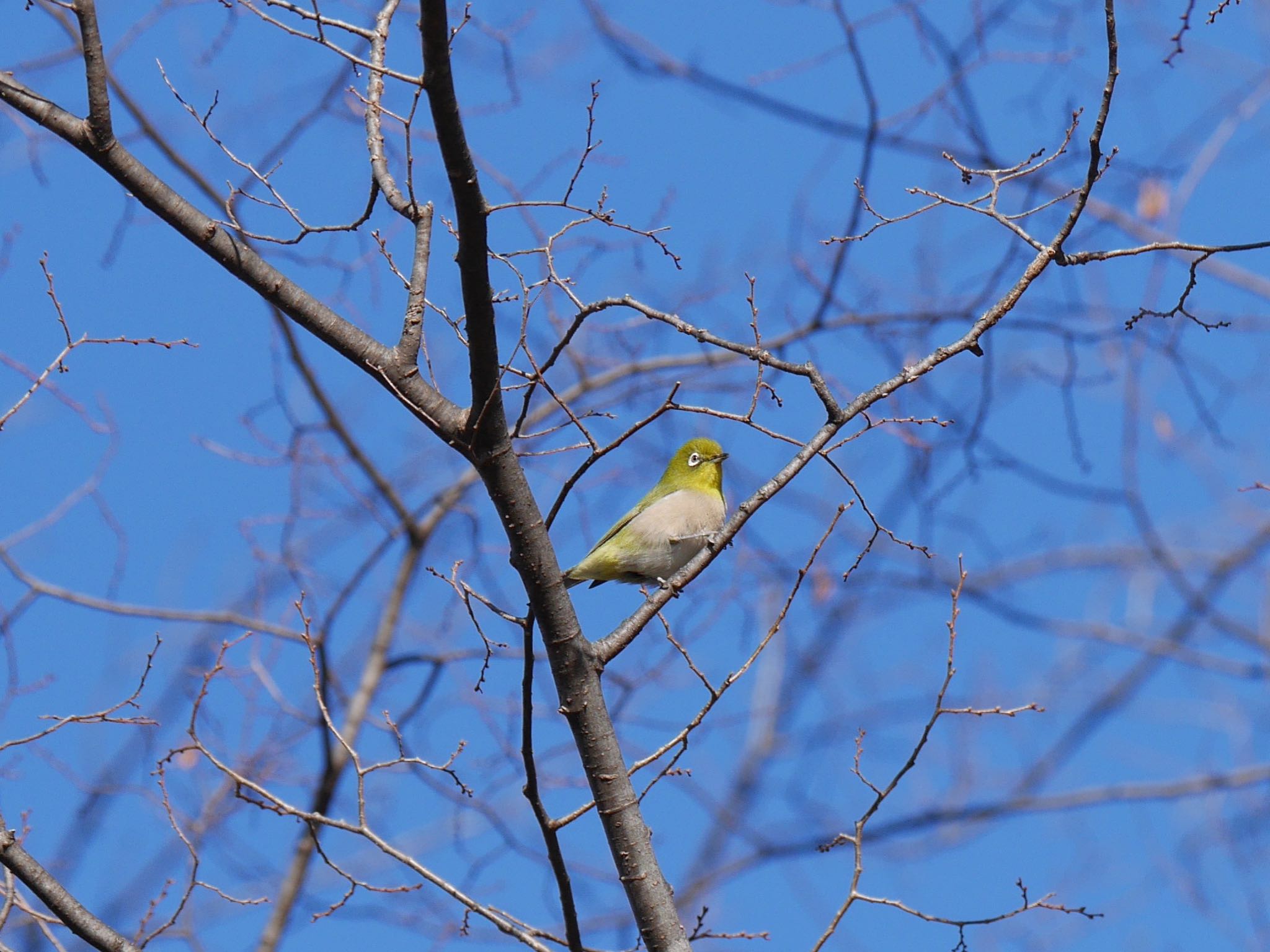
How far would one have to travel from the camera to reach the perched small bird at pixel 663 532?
6.51 meters

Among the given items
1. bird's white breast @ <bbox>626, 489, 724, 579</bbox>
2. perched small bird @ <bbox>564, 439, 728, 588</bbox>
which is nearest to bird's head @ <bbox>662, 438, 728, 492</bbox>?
perched small bird @ <bbox>564, 439, 728, 588</bbox>

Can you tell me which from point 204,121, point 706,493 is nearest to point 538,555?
point 204,121

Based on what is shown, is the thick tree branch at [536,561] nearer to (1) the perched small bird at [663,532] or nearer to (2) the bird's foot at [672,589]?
(2) the bird's foot at [672,589]

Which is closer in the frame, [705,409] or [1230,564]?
[705,409]

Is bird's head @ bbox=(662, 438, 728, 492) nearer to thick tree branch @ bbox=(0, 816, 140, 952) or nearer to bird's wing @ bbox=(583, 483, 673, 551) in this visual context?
bird's wing @ bbox=(583, 483, 673, 551)

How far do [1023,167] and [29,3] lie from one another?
Result: 9.46 feet

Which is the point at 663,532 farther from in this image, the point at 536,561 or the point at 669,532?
the point at 536,561

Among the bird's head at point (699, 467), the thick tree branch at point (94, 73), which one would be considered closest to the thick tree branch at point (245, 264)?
the thick tree branch at point (94, 73)

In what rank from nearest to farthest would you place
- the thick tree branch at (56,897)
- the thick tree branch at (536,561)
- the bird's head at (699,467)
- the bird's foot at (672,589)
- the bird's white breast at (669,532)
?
the thick tree branch at (536,561) < the thick tree branch at (56,897) < the bird's foot at (672,589) < the bird's white breast at (669,532) < the bird's head at (699,467)

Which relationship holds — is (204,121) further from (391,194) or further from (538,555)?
(538,555)

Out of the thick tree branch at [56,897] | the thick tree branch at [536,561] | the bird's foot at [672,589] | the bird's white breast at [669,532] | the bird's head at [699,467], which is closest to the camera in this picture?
the thick tree branch at [536,561]

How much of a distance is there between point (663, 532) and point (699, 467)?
866 millimetres

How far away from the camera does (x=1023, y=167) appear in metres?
3.65

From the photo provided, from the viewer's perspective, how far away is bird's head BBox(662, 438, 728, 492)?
7.22m
